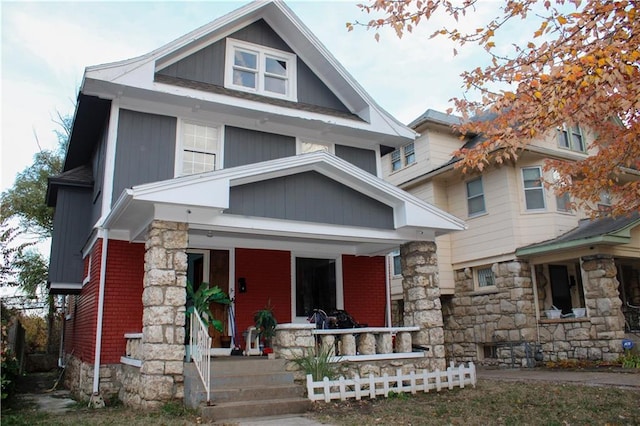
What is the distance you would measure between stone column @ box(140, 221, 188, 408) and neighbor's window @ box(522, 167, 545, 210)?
11.3 m

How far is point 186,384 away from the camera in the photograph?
7930mm

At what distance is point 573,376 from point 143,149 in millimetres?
10393

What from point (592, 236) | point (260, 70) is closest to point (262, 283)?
point (260, 70)

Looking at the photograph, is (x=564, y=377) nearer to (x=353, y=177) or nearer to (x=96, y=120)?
(x=353, y=177)

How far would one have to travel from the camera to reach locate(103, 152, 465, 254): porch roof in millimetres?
8242

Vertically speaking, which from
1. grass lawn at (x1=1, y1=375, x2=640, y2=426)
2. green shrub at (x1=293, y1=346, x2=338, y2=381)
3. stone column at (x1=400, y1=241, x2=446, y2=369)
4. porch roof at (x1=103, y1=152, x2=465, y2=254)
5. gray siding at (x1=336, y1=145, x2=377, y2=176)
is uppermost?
gray siding at (x1=336, y1=145, x2=377, y2=176)

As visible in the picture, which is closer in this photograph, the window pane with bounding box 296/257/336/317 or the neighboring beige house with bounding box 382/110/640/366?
the window pane with bounding box 296/257/336/317

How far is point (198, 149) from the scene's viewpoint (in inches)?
447

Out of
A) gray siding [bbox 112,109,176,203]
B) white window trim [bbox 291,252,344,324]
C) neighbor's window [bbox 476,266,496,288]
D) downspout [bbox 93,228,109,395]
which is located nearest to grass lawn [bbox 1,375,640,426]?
downspout [bbox 93,228,109,395]

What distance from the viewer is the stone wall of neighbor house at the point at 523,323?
45.3 feet

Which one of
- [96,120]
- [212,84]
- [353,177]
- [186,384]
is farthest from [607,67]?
[96,120]

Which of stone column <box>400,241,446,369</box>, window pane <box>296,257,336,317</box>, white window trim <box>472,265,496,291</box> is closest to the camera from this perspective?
stone column <box>400,241,446,369</box>

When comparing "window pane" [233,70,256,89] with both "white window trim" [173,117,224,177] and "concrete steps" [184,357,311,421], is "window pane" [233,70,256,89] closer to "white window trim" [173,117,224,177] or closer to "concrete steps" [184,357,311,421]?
"white window trim" [173,117,224,177]

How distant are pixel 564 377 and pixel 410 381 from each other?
4420 millimetres
